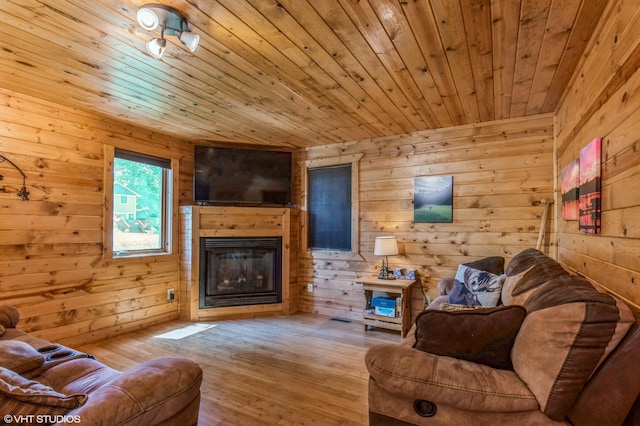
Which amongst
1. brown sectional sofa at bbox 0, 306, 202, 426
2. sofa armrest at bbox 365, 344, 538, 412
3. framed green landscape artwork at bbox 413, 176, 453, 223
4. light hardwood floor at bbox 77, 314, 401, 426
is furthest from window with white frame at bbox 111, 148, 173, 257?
sofa armrest at bbox 365, 344, 538, 412

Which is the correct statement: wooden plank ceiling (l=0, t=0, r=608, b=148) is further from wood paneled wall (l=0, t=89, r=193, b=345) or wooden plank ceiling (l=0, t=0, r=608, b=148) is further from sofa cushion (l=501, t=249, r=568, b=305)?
sofa cushion (l=501, t=249, r=568, b=305)

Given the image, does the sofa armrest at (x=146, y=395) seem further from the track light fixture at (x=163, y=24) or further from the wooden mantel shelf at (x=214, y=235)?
the wooden mantel shelf at (x=214, y=235)

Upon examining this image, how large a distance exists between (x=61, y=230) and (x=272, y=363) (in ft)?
8.02

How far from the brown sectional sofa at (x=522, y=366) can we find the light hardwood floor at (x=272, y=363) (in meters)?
0.96

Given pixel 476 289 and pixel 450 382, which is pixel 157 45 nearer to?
pixel 450 382

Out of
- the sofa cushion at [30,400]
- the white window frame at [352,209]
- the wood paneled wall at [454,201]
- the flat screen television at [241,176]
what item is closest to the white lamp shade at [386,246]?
the wood paneled wall at [454,201]

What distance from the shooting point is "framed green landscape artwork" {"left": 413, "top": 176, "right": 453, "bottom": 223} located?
12.1ft

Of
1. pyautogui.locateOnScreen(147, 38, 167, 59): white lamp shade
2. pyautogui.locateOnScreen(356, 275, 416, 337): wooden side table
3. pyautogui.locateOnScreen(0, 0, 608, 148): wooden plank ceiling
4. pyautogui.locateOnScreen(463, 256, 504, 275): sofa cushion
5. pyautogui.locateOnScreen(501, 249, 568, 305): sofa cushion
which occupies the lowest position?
pyautogui.locateOnScreen(356, 275, 416, 337): wooden side table

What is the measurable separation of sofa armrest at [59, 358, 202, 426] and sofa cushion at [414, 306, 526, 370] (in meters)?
1.03

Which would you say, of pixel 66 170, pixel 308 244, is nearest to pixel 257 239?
pixel 308 244

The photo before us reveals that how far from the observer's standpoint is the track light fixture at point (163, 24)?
5.46 feet

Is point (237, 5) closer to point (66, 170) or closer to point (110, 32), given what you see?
point (110, 32)

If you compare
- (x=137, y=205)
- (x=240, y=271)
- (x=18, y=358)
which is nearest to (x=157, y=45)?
(x=18, y=358)

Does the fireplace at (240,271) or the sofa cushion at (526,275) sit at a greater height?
the sofa cushion at (526,275)
